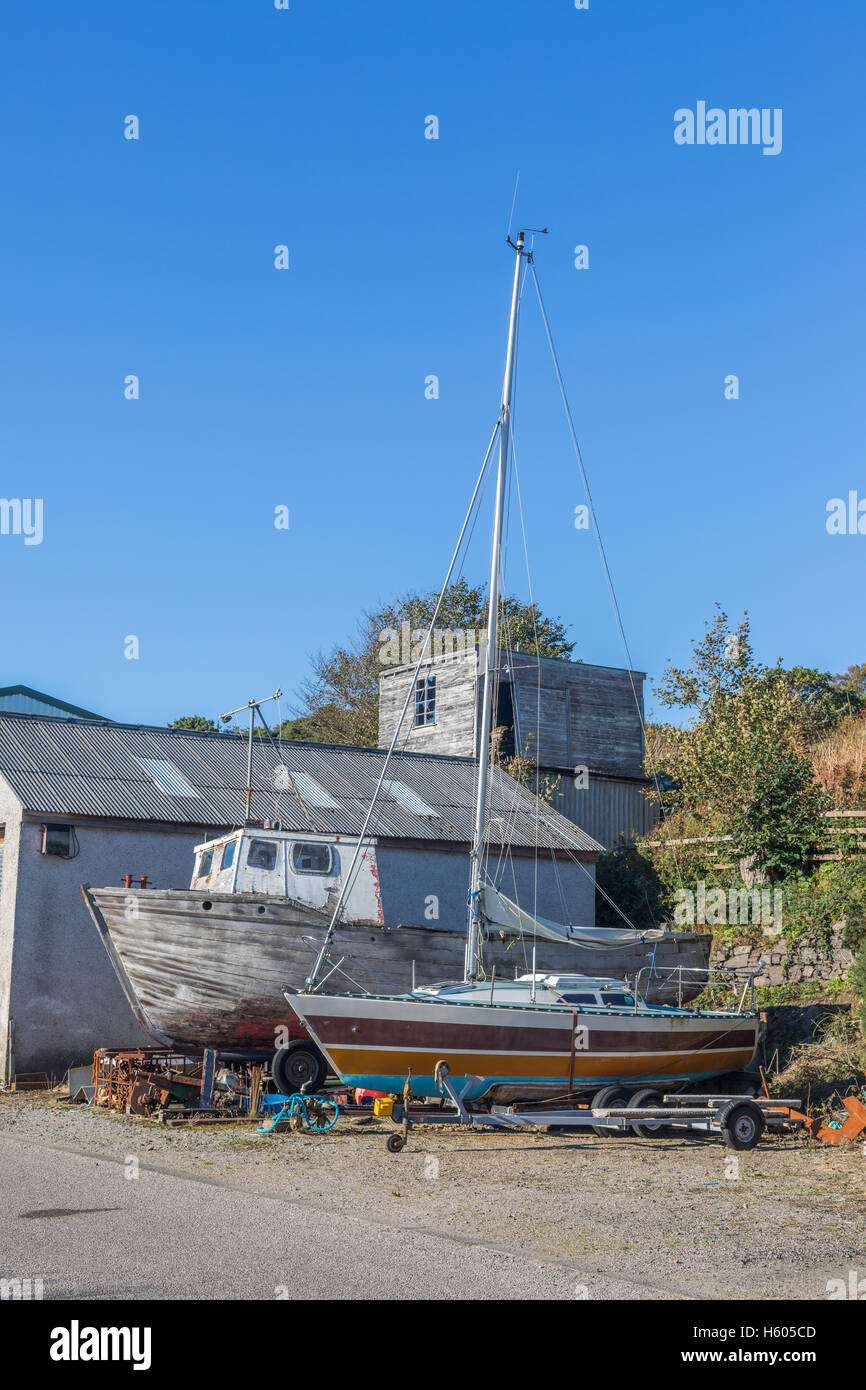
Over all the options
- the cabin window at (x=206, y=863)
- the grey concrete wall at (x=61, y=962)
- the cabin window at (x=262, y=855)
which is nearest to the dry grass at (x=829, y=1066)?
the cabin window at (x=262, y=855)

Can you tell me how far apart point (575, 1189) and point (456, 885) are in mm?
11739

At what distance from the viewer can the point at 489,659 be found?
59.8 feet

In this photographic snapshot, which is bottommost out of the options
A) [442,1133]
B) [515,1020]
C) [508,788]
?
[442,1133]

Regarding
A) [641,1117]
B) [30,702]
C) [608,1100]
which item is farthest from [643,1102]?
[30,702]

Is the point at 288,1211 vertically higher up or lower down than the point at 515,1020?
lower down

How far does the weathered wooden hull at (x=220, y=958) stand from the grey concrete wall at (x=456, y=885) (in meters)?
3.93

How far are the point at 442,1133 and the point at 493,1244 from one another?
713 centimetres

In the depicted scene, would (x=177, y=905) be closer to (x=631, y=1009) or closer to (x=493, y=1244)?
(x=631, y=1009)

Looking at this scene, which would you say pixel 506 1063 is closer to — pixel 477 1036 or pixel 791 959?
pixel 477 1036

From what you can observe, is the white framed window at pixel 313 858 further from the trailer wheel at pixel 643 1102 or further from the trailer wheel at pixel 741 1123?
the trailer wheel at pixel 741 1123

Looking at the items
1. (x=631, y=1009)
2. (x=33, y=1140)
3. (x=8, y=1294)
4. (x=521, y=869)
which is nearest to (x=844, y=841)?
(x=521, y=869)

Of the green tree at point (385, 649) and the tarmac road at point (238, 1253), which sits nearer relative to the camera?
the tarmac road at point (238, 1253)

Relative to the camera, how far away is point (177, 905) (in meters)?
17.1

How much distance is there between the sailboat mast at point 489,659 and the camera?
17.4 m
